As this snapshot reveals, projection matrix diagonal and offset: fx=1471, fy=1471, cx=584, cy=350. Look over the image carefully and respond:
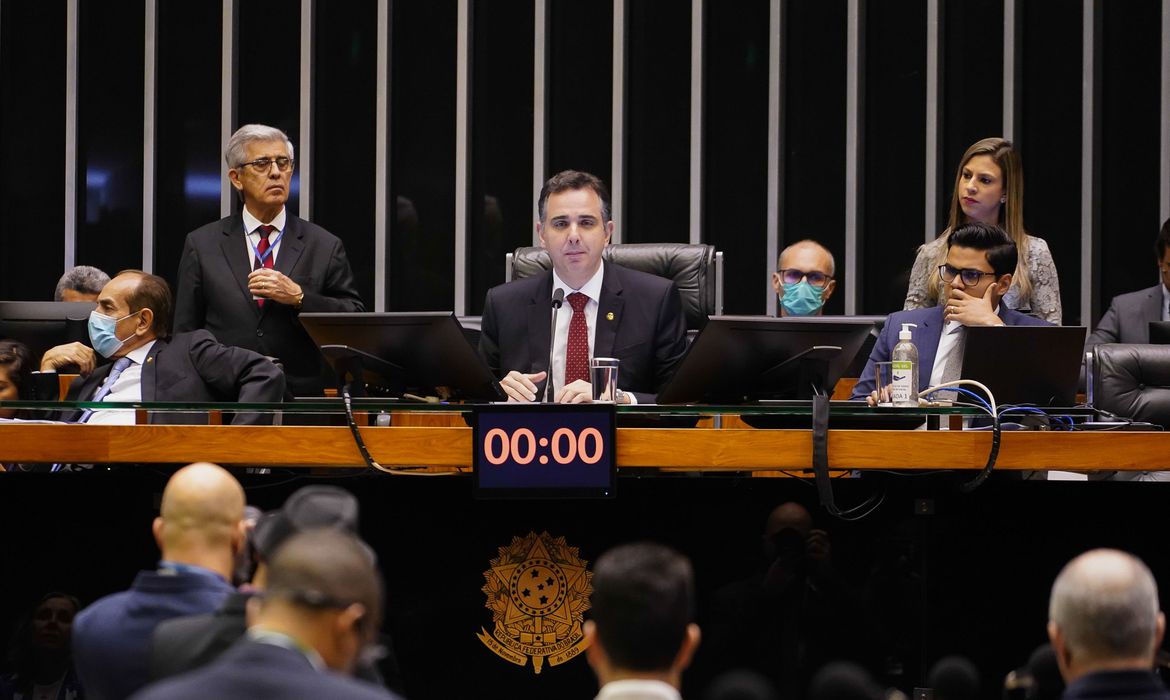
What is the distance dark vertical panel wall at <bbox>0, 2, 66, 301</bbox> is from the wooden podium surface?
191 inches

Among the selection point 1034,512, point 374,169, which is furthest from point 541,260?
point 374,169

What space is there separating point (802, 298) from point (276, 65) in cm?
376

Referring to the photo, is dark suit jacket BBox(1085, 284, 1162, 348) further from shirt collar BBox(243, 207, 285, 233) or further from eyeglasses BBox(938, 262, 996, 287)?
shirt collar BBox(243, 207, 285, 233)

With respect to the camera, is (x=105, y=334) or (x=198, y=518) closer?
(x=198, y=518)

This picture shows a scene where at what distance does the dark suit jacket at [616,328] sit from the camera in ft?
13.8

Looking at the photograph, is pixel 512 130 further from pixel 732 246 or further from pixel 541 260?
pixel 541 260

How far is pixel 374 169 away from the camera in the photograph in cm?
761

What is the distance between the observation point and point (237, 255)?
16.0 feet

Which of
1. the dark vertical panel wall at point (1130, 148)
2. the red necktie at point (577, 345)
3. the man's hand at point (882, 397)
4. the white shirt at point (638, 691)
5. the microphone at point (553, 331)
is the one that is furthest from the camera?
the dark vertical panel wall at point (1130, 148)


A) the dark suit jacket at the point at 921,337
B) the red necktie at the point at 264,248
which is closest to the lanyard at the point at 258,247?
the red necktie at the point at 264,248

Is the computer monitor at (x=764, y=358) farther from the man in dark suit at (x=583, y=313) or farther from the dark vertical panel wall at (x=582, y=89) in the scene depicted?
the dark vertical panel wall at (x=582, y=89)

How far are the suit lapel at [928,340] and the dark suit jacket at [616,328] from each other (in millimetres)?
658

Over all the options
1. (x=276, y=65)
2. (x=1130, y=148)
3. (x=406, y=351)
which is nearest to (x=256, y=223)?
(x=406, y=351)

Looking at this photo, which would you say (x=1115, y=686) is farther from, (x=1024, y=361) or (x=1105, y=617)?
(x=1024, y=361)
